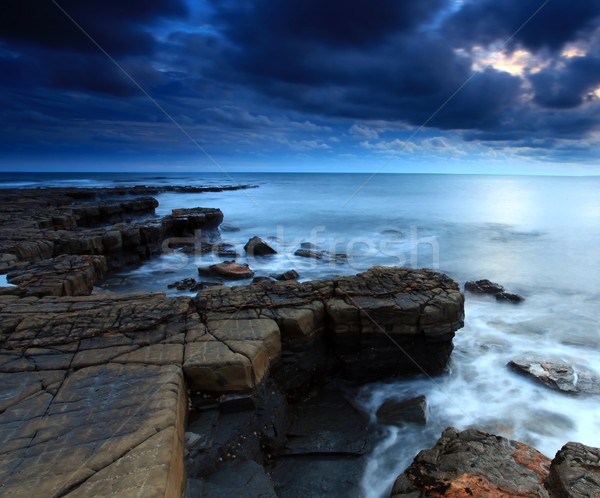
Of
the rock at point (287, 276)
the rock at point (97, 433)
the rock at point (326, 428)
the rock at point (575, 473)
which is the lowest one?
the rock at point (326, 428)

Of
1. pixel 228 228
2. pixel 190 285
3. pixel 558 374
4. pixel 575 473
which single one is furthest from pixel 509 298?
pixel 228 228

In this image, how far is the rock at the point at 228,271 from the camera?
366 inches

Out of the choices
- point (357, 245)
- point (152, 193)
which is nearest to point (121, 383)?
point (357, 245)

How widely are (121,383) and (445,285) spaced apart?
175 inches

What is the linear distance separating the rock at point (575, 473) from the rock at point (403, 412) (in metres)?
1.82

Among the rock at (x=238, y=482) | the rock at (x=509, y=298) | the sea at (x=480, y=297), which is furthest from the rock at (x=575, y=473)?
the rock at (x=509, y=298)

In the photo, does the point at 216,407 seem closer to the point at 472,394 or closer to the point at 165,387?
the point at 165,387

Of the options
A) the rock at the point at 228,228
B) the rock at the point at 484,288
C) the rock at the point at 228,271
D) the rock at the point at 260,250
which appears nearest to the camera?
the rock at the point at 484,288

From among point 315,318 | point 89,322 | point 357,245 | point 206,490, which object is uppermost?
point 89,322

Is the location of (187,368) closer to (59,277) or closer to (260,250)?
(59,277)

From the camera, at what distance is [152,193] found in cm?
3347

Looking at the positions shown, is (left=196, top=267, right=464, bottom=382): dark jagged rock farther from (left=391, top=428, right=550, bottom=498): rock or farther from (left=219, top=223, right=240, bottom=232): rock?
(left=219, top=223, right=240, bottom=232): rock

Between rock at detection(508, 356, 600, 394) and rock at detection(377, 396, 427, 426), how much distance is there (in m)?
2.02

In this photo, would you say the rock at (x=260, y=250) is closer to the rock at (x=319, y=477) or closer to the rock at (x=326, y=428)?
the rock at (x=326, y=428)
